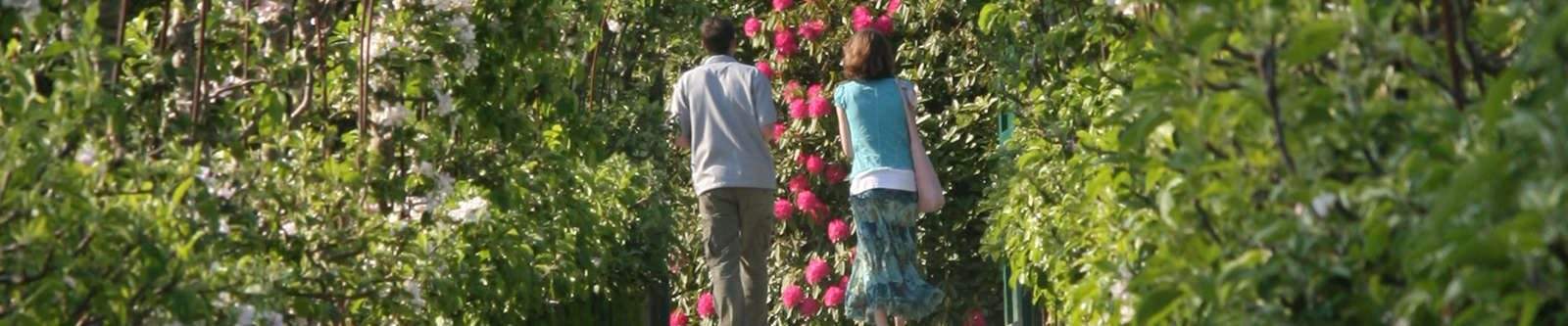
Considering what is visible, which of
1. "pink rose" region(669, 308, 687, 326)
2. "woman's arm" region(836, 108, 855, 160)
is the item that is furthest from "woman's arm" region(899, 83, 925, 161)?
"pink rose" region(669, 308, 687, 326)

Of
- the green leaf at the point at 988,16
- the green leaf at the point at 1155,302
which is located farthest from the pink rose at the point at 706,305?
the green leaf at the point at 1155,302

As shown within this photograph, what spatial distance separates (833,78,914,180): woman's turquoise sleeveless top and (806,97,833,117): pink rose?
7.00 ft

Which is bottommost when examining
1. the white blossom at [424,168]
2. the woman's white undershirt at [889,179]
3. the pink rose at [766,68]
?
the white blossom at [424,168]

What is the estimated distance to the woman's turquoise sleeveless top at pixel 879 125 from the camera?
7555mm

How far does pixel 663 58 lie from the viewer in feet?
34.8

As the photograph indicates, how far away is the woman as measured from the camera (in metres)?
7.57

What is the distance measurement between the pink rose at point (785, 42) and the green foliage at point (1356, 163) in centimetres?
679

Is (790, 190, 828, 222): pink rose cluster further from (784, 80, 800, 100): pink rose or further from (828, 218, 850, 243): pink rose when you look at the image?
(784, 80, 800, 100): pink rose

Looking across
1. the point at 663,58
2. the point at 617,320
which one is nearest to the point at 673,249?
the point at 663,58

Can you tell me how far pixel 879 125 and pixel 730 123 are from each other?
1.82 feet

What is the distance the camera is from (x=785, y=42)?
994cm

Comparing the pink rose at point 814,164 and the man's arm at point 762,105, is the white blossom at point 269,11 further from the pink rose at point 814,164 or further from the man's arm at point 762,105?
the pink rose at point 814,164

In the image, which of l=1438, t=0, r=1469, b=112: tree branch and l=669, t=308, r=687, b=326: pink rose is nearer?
l=1438, t=0, r=1469, b=112: tree branch

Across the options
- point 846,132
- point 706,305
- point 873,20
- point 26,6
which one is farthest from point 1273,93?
point 706,305
